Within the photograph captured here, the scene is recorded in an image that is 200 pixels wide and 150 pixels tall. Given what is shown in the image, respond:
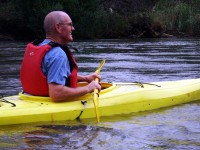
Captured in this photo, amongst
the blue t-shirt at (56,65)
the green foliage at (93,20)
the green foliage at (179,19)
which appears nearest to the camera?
the blue t-shirt at (56,65)

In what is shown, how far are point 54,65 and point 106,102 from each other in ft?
2.61

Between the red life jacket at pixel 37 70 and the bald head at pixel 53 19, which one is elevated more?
the bald head at pixel 53 19

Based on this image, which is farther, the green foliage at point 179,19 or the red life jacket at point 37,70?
the green foliage at point 179,19

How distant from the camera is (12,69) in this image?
964 cm

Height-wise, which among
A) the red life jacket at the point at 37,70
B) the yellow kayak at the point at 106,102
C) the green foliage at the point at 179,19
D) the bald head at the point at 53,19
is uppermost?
the bald head at the point at 53,19

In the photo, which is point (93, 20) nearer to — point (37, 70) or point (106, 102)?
point (106, 102)

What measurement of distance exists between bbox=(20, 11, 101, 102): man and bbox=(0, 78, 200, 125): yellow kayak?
0.39 ft

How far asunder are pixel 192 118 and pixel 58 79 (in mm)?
1479

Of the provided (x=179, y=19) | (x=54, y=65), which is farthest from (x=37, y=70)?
(x=179, y=19)

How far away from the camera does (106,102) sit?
4.82m

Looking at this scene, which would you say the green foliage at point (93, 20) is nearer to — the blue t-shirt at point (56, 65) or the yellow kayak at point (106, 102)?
the yellow kayak at point (106, 102)

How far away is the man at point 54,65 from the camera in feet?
14.2

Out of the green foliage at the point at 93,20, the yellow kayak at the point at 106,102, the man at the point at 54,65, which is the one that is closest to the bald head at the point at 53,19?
the man at the point at 54,65

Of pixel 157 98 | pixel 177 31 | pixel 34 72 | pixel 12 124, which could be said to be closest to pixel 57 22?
pixel 34 72
